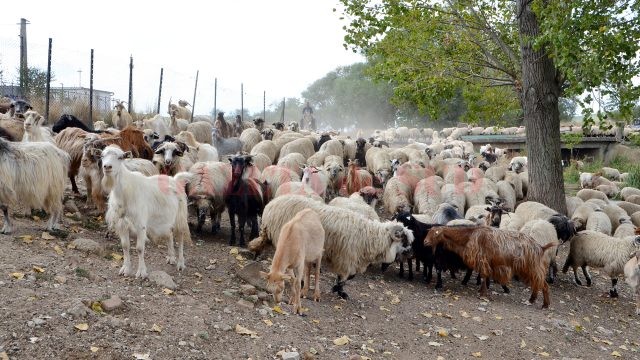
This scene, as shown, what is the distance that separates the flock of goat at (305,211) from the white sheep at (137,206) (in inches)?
0.4

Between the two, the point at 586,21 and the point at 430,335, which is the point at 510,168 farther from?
the point at 430,335

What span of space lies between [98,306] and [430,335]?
3.41 metres

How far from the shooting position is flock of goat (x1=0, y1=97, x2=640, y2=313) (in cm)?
621

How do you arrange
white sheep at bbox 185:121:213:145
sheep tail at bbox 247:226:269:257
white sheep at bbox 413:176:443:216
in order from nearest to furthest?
sheep tail at bbox 247:226:269:257, white sheep at bbox 413:176:443:216, white sheep at bbox 185:121:213:145

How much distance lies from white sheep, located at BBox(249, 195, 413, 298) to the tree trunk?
546 cm

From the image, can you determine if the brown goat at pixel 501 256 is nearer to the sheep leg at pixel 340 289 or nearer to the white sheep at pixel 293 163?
the sheep leg at pixel 340 289

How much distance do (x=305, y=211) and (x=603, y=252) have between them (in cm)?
524

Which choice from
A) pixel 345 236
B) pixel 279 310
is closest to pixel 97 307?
pixel 279 310

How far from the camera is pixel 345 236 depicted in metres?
7.23

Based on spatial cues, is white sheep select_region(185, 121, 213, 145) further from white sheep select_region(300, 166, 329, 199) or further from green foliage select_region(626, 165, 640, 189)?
green foliage select_region(626, 165, 640, 189)

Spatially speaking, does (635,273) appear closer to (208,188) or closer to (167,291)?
(208,188)

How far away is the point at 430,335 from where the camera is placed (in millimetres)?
6281

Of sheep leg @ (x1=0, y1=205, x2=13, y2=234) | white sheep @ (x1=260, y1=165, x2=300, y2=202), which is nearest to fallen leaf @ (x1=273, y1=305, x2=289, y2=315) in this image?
sheep leg @ (x1=0, y1=205, x2=13, y2=234)

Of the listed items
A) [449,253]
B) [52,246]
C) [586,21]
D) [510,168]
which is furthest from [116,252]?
[510,168]
